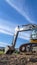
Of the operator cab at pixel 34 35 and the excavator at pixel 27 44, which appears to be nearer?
the excavator at pixel 27 44

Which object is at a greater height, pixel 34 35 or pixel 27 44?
pixel 34 35

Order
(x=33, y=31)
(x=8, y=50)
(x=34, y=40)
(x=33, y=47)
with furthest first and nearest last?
(x=33, y=31) → (x=34, y=40) → (x=33, y=47) → (x=8, y=50)

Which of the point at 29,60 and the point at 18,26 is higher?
A: the point at 18,26

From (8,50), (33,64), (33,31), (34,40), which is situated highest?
(33,31)

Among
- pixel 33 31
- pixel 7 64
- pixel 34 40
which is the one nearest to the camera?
pixel 7 64

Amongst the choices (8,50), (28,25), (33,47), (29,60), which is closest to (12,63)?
(29,60)

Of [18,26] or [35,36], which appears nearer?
[35,36]

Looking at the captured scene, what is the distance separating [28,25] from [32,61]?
483 inches

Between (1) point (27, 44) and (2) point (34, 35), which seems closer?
(1) point (27, 44)

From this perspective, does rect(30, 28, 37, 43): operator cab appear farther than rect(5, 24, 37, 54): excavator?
Yes

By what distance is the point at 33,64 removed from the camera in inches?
319

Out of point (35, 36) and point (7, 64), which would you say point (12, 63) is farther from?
point (35, 36)

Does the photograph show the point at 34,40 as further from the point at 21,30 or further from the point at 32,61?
the point at 32,61

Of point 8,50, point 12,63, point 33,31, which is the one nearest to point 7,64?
point 12,63
